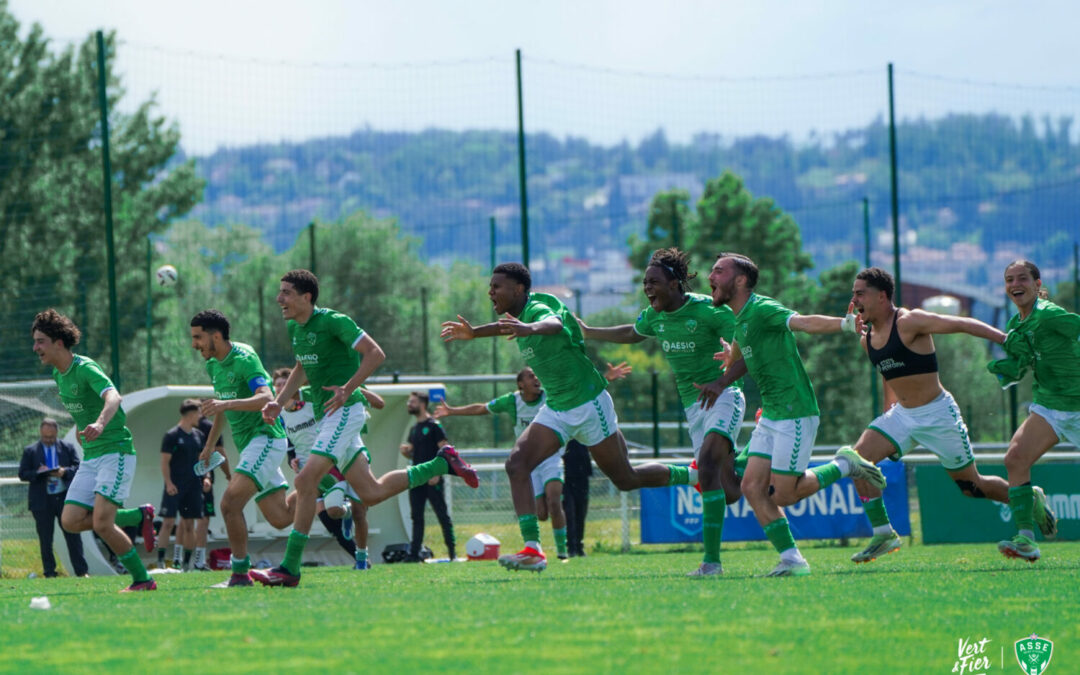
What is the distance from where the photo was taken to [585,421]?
10.8 metres

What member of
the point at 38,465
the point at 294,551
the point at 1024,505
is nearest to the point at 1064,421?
the point at 1024,505

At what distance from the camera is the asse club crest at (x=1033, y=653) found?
222 inches

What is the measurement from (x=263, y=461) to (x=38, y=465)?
6.89 metres

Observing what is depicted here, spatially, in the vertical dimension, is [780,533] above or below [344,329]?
below

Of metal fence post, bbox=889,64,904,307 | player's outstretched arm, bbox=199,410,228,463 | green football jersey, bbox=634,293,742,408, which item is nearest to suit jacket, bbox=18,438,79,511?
player's outstretched arm, bbox=199,410,228,463

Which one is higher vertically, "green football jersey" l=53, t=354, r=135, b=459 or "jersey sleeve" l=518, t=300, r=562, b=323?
"jersey sleeve" l=518, t=300, r=562, b=323

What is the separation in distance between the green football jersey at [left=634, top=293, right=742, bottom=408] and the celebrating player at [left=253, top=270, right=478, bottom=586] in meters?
2.15

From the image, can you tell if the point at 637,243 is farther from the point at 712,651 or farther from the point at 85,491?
the point at 712,651

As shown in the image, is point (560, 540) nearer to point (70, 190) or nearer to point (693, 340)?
point (693, 340)

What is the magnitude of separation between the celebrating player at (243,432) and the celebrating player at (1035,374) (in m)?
5.64

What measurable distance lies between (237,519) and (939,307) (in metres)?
18.6

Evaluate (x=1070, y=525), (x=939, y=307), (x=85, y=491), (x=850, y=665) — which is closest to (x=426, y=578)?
(x=85, y=491)

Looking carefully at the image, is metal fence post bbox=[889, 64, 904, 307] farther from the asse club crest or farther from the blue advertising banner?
the asse club crest

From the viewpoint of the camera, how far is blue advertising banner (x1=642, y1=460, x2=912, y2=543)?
18.3 metres
